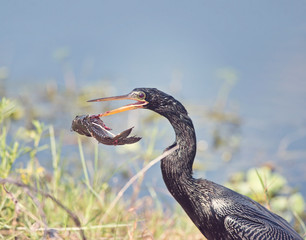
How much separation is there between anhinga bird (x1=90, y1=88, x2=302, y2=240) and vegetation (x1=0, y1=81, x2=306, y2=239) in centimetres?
34

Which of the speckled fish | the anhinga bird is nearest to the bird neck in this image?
the anhinga bird

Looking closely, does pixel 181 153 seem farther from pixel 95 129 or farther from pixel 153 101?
pixel 95 129

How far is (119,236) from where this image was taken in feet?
11.3

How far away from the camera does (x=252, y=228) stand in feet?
8.24

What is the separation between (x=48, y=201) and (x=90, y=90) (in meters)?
4.14

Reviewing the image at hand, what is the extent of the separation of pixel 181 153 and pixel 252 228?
0.55 metres

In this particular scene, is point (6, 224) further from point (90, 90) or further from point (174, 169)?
point (90, 90)

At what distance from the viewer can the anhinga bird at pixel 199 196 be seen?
8.35 feet

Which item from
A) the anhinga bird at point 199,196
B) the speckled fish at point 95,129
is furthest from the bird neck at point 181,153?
the speckled fish at point 95,129

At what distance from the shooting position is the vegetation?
3.04 metres

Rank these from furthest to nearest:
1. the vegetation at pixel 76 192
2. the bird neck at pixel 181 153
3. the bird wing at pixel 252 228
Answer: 1. the vegetation at pixel 76 192
2. the bird neck at pixel 181 153
3. the bird wing at pixel 252 228

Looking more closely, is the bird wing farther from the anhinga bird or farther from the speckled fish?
the speckled fish

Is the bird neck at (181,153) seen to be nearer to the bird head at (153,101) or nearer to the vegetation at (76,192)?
the bird head at (153,101)

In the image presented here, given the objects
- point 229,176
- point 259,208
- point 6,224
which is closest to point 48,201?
point 6,224
